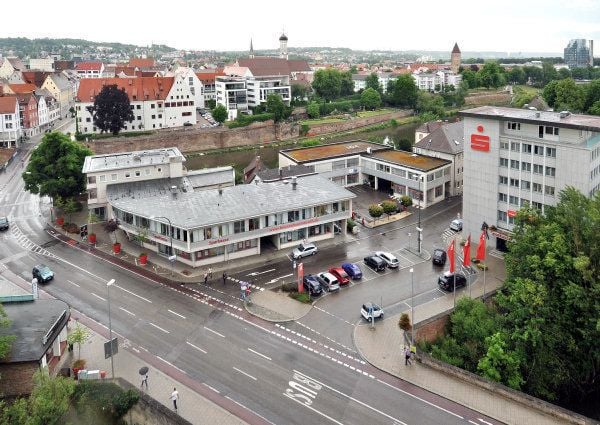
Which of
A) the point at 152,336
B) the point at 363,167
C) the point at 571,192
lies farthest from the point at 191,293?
the point at 363,167

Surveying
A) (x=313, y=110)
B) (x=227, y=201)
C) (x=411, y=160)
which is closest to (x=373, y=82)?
(x=313, y=110)

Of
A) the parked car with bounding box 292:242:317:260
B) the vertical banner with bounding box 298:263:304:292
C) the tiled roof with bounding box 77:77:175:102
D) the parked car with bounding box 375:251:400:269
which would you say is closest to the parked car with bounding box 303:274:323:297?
the vertical banner with bounding box 298:263:304:292

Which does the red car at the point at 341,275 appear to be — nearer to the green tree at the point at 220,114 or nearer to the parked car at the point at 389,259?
the parked car at the point at 389,259

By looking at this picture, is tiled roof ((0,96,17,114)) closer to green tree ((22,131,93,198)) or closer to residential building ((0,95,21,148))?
residential building ((0,95,21,148))

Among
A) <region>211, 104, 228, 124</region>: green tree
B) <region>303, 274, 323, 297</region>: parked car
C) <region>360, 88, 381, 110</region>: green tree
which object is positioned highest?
<region>360, 88, 381, 110</region>: green tree

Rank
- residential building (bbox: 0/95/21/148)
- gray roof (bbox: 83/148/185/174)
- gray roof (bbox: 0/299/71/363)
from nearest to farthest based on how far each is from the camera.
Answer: gray roof (bbox: 0/299/71/363)
gray roof (bbox: 83/148/185/174)
residential building (bbox: 0/95/21/148)

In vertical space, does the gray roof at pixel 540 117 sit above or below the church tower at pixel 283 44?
below

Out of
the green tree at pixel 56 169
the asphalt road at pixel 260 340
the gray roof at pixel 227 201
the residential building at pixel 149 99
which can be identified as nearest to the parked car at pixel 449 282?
the asphalt road at pixel 260 340
